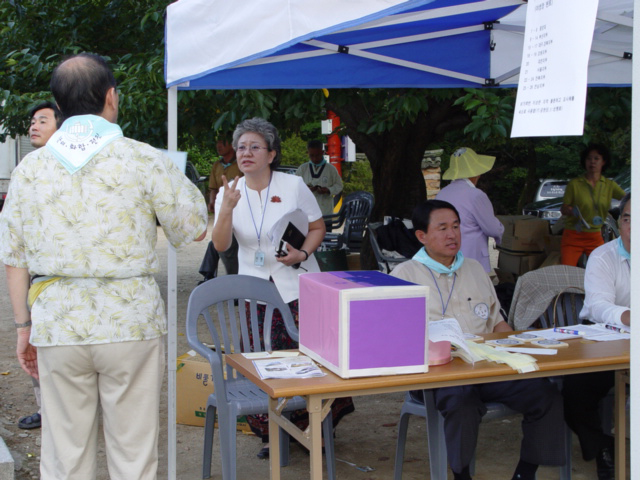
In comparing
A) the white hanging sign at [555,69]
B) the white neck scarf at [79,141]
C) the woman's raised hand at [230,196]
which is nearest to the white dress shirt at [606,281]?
the woman's raised hand at [230,196]

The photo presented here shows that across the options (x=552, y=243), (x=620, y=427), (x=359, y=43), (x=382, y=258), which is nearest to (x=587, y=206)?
(x=552, y=243)

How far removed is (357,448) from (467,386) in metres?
1.28

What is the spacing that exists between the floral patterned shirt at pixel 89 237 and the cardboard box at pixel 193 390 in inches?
74.3

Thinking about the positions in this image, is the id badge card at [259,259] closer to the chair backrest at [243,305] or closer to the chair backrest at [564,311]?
the chair backrest at [243,305]

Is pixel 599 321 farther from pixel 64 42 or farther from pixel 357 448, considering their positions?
pixel 64 42

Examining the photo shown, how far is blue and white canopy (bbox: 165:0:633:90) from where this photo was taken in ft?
10.3

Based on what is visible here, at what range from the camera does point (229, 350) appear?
396cm

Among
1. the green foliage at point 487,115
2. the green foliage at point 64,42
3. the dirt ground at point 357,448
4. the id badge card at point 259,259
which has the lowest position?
the dirt ground at point 357,448

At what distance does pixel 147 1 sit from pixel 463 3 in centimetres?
366

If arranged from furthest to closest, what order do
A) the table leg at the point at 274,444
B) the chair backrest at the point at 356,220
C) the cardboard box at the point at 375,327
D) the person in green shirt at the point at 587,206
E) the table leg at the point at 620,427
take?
the chair backrest at the point at 356,220
the person in green shirt at the point at 587,206
the table leg at the point at 620,427
the table leg at the point at 274,444
the cardboard box at the point at 375,327

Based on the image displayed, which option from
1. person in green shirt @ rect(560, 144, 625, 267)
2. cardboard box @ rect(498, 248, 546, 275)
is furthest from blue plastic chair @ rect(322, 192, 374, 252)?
person in green shirt @ rect(560, 144, 625, 267)

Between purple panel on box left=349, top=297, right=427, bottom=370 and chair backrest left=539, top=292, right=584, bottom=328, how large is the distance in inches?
64.5

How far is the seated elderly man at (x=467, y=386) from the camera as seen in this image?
10.6 ft

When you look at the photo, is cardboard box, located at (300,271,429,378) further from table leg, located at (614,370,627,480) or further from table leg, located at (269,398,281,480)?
table leg, located at (614,370,627,480)
